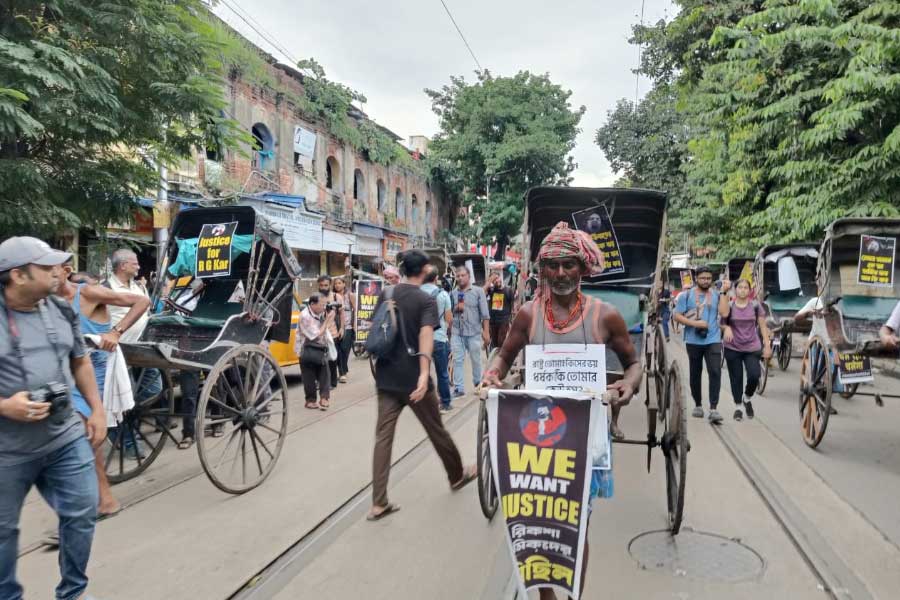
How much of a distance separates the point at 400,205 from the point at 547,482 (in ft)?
103

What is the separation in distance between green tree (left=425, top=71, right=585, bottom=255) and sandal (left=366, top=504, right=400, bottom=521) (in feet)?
102

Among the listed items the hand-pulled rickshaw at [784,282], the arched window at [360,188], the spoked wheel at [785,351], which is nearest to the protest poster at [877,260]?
A: the hand-pulled rickshaw at [784,282]

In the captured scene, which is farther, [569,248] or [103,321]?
[103,321]

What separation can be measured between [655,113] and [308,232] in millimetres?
17136

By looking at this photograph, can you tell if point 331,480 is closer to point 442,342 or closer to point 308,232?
point 442,342

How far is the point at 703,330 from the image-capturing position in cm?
755

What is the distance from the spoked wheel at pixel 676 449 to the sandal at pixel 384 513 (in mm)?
1926

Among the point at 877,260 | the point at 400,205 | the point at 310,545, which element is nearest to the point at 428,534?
the point at 310,545

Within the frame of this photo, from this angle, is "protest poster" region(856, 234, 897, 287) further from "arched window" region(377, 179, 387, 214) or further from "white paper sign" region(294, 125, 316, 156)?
"arched window" region(377, 179, 387, 214)

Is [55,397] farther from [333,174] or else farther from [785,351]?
[333,174]

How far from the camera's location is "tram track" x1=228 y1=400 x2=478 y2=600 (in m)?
3.53

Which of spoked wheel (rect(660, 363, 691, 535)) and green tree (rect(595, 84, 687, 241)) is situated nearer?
spoked wheel (rect(660, 363, 691, 535))

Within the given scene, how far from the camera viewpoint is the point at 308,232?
21.5 m

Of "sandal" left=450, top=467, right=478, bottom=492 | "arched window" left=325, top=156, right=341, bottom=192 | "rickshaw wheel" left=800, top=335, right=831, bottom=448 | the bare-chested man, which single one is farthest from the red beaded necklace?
"arched window" left=325, top=156, right=341, bottom=192
